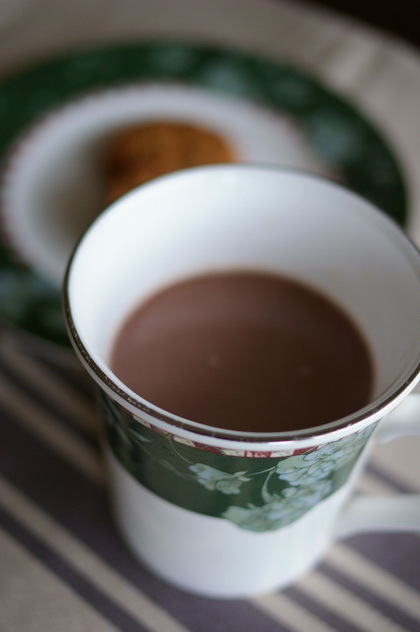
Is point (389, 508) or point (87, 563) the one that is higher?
point (389, 508)

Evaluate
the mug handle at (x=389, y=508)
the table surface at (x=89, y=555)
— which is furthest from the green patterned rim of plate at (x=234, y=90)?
the mug handle at (x=389, y=508)

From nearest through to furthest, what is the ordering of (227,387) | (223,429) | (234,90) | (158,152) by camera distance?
1. (223,429)
2. (227,387)
3. (158,152)
4. (234,90)

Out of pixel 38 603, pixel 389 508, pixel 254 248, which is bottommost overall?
pixel 38 603

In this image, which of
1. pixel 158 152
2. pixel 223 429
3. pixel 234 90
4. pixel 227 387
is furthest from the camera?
pixel 234 90

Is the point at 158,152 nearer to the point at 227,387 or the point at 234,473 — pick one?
the point at 227,387

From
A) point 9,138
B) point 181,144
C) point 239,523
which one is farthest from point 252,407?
point 9,138

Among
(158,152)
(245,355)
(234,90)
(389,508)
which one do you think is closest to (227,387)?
(245,355)

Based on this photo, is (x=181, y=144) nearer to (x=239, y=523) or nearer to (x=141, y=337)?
(x=141, y=337)

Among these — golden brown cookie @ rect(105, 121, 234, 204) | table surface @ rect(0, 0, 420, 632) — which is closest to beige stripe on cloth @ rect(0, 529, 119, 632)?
table surface @ rect(0, 0, 420, 632)
